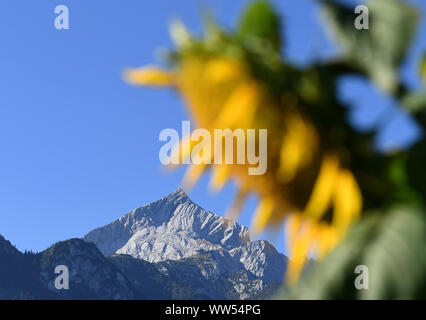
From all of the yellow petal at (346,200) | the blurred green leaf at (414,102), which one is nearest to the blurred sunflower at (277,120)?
the yellow petal at (346,200)

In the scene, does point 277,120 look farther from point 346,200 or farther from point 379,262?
point 379,262

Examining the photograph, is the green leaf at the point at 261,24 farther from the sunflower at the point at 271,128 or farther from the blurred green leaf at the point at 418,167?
the blurred green leaf at the point at 418,167

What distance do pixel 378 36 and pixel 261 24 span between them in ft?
1.15

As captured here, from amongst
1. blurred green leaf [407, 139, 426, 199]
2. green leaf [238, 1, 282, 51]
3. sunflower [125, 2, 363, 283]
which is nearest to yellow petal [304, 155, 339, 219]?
sunflower [125, 2, 363, 283]

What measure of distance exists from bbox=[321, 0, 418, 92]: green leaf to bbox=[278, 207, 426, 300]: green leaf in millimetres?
362

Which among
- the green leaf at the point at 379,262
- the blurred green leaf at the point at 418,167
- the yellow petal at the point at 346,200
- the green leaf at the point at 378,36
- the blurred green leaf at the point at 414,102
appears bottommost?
the green leaf at the point at 379,262

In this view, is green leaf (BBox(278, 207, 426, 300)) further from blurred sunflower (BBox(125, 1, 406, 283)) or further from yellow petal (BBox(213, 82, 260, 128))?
yellow petal (BBox(213, 82, 260, 128))

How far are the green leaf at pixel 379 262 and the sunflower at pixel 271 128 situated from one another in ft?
0.22

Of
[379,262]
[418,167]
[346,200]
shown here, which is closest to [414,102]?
[418,167]

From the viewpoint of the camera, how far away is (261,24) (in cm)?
190

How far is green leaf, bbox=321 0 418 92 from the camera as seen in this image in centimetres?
170

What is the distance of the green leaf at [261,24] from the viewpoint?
1.87m
